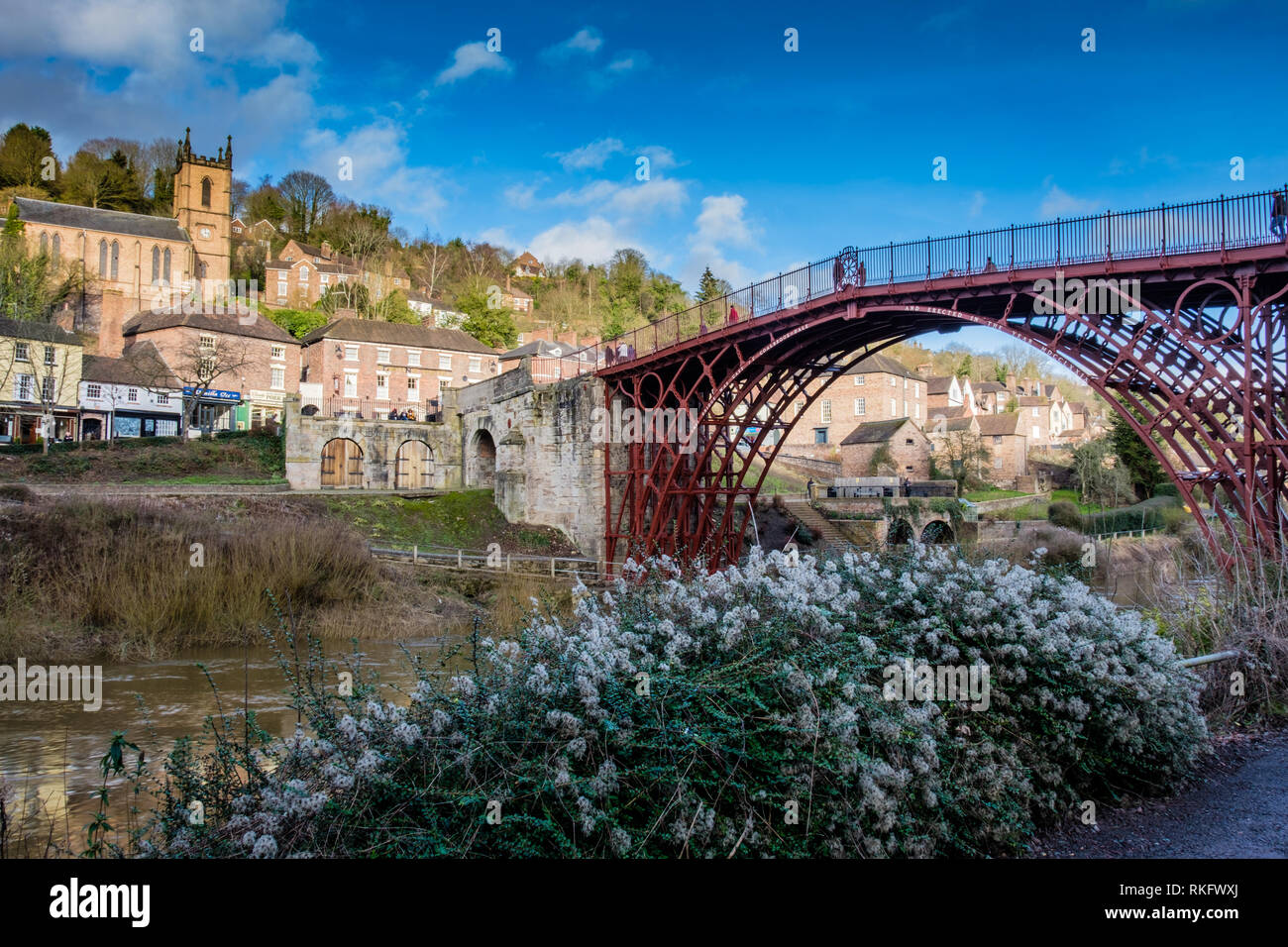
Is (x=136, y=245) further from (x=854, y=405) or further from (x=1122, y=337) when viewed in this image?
(x=1122, y=337)

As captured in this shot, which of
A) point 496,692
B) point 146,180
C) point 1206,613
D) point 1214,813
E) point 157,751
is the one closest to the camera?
Answer: point 496,692

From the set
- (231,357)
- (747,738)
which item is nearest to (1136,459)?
(747,738)

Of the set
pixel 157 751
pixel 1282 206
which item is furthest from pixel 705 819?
pixel 1282 206

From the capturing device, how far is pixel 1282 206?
10555mm

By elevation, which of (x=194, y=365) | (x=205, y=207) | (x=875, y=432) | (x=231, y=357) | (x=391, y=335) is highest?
(x=205, y=207)

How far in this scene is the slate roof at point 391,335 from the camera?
46.6m

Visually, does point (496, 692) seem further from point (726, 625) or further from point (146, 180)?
point (146, 180)

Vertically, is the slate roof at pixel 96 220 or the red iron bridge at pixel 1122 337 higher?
the slate roof at pixel 96 220

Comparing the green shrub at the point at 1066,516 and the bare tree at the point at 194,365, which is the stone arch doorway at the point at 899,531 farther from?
the bare tree at the point at 194,365

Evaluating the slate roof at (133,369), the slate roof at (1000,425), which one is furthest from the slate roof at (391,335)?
the slate roof at (1000,425)

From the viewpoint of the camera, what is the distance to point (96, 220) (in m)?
54.5
